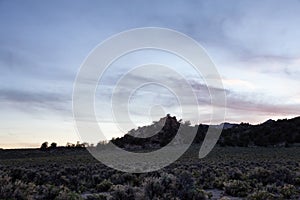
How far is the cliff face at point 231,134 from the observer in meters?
92.4

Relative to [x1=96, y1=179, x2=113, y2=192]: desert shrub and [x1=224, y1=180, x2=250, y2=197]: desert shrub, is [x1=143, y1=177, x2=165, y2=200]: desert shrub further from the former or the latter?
[x1=96, y1=179, x2=113, y2=192]: desert shrub

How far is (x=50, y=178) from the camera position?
22859 millimetres

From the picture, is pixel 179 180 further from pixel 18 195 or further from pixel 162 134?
pixel 162 134

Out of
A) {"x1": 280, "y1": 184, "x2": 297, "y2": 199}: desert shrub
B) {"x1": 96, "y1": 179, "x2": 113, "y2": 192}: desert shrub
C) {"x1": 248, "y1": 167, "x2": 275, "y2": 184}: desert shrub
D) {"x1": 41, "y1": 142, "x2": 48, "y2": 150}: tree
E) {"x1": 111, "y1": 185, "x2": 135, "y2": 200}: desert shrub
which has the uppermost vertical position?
{"x1": 41, "y1": 142, "x2": 48, "y2": 150}: tree

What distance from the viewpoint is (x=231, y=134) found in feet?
363

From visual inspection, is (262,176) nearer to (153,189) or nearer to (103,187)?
(103,187)

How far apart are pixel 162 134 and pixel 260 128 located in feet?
96.6

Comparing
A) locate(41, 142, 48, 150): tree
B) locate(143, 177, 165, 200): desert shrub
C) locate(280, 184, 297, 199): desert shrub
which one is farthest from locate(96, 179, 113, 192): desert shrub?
locate(41, 142, 48, 150): tree

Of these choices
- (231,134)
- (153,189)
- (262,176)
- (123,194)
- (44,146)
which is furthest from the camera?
(44,146)

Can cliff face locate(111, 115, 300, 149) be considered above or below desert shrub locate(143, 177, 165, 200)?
above

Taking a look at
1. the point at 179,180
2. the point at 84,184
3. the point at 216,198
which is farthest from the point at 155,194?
the point at 84,184

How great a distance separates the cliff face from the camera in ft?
303

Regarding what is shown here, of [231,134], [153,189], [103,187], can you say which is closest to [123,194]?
[153,189]

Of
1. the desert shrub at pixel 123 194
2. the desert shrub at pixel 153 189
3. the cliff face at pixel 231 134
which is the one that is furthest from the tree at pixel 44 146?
the desert shrub at pixel 123 194
